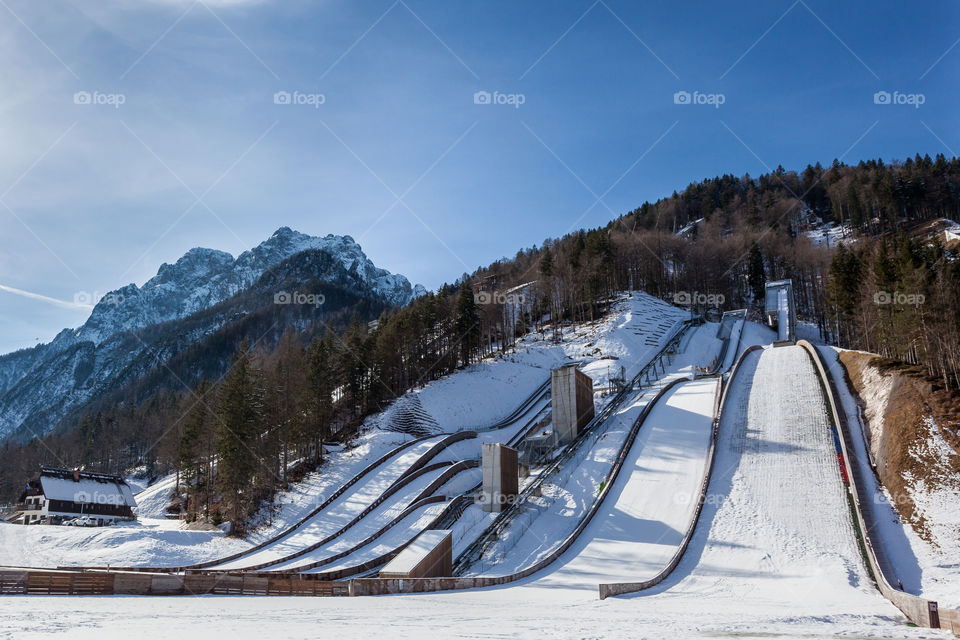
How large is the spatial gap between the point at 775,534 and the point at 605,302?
1962 inches

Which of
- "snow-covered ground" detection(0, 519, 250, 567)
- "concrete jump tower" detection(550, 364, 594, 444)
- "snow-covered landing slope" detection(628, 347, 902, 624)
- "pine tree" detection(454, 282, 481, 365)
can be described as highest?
"pine tree" detection(454, 282, 481, 365)

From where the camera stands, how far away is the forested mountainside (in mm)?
34812

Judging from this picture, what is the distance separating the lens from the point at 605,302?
67.6m

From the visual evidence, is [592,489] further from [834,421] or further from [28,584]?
[28,584]

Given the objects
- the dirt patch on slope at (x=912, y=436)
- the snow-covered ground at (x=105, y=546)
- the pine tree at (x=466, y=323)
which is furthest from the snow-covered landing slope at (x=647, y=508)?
the pine tree at (x=466, y=323)

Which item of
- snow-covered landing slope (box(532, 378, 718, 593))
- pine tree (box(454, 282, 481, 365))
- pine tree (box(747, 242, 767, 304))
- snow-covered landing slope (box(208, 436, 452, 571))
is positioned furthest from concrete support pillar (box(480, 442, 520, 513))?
pine tree (box(747, 242, 767, 304))

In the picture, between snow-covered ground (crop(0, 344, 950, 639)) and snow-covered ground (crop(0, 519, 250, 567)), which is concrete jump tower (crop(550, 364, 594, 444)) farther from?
snow-covered ground (crop(0, 519, 250, 567))

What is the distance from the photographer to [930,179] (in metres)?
81.8

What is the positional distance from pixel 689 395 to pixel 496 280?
56533 millimetres

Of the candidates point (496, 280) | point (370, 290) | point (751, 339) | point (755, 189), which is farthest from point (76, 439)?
point (755, 189)

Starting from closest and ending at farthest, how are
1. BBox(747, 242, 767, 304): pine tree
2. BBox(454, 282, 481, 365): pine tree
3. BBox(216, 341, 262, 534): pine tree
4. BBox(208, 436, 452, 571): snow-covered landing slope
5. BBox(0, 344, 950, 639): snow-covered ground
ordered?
BBox(0, 344, 950, 639): snow-covered ground
BBox(208, 436, 452, 571): snow-covered landing slope
BBox(216, 341, 262, 534): pine tree
BBox(454, 282, 481, 365): pine tree
BBox(747, 242, 767, 304): pine tree

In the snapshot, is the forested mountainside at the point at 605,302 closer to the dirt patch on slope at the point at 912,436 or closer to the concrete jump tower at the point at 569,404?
the dirt patch on slope at the point at 912,436

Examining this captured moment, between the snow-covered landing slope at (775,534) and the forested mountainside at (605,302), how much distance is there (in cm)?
637

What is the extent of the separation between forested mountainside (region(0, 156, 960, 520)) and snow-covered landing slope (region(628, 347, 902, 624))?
20.9 ft
